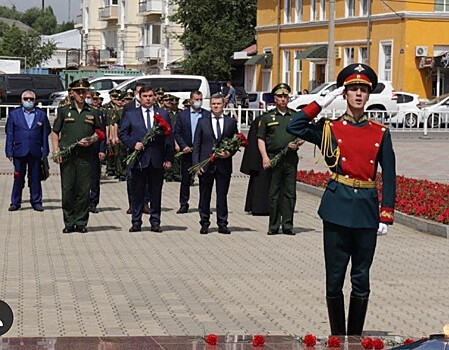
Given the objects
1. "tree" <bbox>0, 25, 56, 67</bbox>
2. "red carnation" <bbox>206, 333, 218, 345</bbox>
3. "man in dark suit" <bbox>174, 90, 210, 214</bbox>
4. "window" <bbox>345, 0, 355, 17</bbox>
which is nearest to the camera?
"red carnation" <bbox>206, 333, 218, 345</bbox>

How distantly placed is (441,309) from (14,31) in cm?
8402

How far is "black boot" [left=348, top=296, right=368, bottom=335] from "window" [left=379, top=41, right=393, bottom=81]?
151ft

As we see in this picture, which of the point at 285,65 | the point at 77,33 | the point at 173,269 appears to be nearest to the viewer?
the point at 173,269

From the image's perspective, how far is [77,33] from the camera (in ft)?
383

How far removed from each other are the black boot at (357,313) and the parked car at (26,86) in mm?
44004

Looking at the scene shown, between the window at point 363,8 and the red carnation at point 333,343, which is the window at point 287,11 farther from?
the red carnation at point 333,343

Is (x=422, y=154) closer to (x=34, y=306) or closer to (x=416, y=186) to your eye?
(x=416, y=186)

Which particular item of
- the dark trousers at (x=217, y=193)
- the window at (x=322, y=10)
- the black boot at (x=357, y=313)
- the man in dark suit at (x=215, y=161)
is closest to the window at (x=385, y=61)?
the window at (x=322, y=10)

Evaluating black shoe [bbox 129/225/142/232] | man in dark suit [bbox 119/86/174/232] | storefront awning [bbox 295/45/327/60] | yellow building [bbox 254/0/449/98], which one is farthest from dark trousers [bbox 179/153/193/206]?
storefront awning [bbox 295/45/327/60]

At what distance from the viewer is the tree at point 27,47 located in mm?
92438

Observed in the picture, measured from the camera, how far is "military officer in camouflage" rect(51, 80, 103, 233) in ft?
50.8

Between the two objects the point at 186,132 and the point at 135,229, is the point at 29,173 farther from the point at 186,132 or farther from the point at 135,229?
the point at 135,229

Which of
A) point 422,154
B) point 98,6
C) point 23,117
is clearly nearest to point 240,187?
point 23,117

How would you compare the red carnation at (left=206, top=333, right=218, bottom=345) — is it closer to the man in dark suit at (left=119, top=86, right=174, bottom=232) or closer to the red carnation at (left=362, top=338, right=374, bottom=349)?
the red carnation at (left=362, top=338, right=374, bottom=349)
